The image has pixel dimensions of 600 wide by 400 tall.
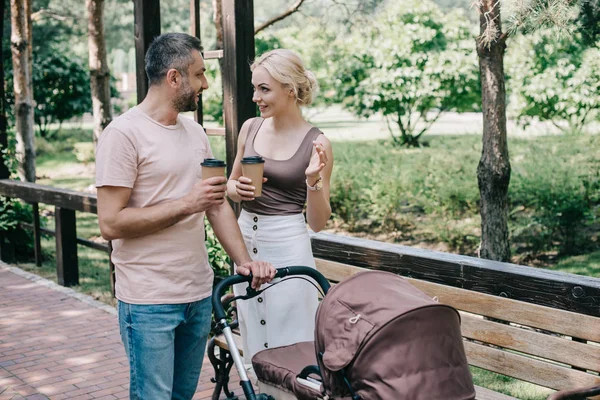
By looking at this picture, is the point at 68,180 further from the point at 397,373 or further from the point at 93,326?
the point at 397,373

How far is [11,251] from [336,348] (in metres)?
7.32

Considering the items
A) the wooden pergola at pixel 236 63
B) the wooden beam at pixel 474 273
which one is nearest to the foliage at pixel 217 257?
the wooden pergola at pixel 236 63

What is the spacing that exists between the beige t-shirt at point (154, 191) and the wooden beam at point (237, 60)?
6.00 feet

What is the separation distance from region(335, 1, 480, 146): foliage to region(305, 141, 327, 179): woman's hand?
1230 centimetres

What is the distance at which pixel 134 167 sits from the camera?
2.72m

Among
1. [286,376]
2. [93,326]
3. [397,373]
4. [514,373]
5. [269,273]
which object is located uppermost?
[269,273]

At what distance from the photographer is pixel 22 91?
443 inches

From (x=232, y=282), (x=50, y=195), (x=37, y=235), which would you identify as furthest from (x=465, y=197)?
(x=232, y=282)

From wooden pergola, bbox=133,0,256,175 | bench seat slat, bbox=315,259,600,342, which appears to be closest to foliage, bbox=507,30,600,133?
wooden pergola, bbox=133,0,256,175

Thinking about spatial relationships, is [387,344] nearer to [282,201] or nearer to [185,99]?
[185,99]

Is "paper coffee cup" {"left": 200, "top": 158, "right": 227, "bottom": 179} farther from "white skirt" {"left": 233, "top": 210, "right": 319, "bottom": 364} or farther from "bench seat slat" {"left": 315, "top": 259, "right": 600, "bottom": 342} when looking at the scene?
"bench seat slat" {"left": 315, "top": 259, "right": 600, "bottom": 342}

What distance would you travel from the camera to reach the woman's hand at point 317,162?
10.5 ft

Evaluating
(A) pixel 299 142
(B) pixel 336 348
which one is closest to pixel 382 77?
(A) pixel 299 142

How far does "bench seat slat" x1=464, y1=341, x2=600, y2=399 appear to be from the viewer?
3283mm
